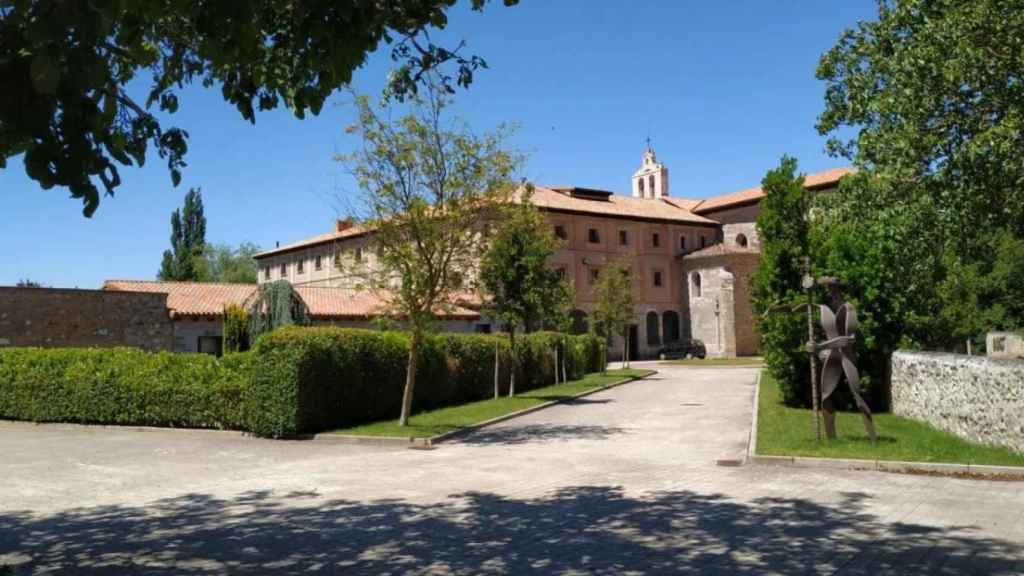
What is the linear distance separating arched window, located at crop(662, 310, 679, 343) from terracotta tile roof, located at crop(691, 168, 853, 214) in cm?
1013

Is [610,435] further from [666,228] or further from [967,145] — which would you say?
[666,228]

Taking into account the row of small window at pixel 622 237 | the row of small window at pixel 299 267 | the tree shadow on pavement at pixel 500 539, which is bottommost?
the tree shadow on pavement at pixel 500 539

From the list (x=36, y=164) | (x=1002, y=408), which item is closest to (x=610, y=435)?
(x=1002, y=408)

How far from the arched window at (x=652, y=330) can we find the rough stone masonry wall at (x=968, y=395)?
4080 cm

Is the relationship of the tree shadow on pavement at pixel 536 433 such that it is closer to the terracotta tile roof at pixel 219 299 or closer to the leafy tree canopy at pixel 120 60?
the leafy tree canopy at pixel 120 60

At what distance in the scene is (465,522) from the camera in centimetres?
734

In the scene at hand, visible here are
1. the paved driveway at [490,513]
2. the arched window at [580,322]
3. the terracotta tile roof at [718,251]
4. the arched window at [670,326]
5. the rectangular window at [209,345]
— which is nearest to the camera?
the paved driveway at [490,513]

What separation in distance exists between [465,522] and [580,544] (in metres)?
1.40

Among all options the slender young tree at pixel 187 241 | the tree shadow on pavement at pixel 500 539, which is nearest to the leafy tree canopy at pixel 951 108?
the tree shadow on pavement at pixel 500 539

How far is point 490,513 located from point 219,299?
30808mm

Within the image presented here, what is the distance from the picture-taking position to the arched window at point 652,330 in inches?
2221

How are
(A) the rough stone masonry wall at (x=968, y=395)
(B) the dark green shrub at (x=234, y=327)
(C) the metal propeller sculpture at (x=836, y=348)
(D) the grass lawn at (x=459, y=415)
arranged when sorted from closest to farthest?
(A) the rough stone masonry wall at (x=968, y=395) → (C) the metal propeller sculpture at (x=836, y=348) → (D) the grass lawn at (x=459, y=415) → (B) the dark green shrub at (x=234, y=327)

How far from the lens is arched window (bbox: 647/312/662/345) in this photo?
2221 inches

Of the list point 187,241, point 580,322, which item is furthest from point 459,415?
point 187,241
